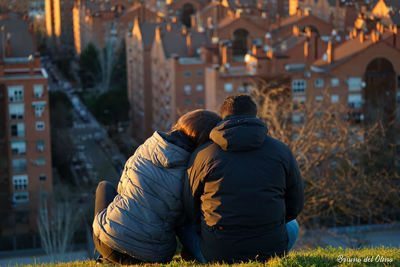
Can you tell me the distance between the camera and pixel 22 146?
98.8 ft

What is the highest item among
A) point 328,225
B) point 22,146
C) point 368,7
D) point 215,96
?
point 368,7

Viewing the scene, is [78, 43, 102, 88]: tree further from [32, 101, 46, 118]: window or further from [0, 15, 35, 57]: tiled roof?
[32, 101, 46, 118]: window

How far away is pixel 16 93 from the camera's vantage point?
99.8 feet

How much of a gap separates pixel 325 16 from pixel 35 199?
2502 centimetres

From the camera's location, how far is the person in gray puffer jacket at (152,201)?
490 cm

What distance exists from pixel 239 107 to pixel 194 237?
1.04 m

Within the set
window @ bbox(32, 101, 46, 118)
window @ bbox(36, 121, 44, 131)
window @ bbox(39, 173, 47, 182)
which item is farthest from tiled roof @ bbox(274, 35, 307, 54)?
window @ bbox(39, 173, 47, 182)

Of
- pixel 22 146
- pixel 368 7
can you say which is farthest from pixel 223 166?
pixel 368 7

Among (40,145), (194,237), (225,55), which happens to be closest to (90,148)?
(40,145)

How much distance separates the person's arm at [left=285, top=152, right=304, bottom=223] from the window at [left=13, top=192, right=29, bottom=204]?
1029 inches

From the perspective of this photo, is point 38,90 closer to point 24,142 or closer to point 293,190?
point 24,142

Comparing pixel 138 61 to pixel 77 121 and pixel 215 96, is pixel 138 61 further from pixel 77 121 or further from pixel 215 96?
pixel 215 96

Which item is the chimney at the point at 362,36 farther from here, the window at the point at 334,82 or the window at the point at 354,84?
the window at the point at 334,82

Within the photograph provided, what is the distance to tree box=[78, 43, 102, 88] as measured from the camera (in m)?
51.9
